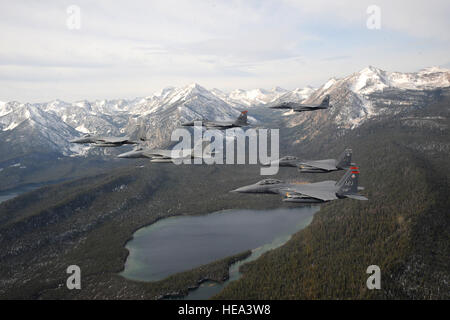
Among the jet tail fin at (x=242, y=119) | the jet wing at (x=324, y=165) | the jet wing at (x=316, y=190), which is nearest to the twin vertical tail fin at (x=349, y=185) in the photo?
the jet wing at (x=316, y=190)

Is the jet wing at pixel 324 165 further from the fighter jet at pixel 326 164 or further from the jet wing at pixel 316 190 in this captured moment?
the jet wing at pixel 316 190

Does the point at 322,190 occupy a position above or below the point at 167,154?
below

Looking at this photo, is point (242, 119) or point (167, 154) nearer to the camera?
point (167, 154)

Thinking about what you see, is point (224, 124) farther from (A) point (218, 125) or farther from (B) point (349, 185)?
(B) point (349, 185)

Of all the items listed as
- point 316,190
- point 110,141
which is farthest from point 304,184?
point 110,141

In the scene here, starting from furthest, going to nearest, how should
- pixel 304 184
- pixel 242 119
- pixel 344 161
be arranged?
pixel 242 119 < pixel 304 184 < pixel 344 161

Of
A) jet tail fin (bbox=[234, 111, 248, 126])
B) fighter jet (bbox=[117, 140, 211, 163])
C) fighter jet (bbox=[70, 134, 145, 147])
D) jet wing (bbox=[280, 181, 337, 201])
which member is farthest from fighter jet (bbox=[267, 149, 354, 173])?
fighter jet (bbox=[70, 134, 145, 147])
